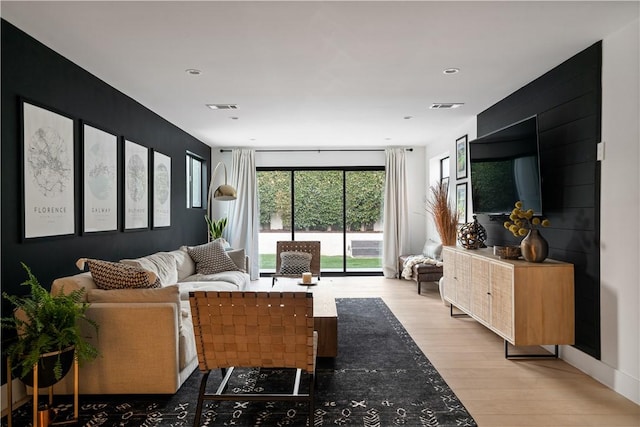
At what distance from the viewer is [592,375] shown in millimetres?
3262

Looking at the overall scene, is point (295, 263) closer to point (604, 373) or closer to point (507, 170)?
point (507, 170)

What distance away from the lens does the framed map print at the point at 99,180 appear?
3.74 meters

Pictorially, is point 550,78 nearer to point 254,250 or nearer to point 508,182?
point 508,182

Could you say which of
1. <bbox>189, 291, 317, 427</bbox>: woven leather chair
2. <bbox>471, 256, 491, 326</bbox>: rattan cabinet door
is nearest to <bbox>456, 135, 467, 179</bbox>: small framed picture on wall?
<bbox>471, 256, 491, 326</bbox>: rattan cabinet door

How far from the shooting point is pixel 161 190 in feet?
18.3

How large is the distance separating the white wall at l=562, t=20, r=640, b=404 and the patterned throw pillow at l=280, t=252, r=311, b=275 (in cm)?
395

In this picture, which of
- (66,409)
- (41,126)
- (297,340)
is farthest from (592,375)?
(41,126)

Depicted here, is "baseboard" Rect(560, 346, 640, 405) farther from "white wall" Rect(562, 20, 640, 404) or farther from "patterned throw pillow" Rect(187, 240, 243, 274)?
"patterned throw pillow" Rect(187, 240, 243, 274)

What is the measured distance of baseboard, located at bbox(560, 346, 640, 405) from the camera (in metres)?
2.85

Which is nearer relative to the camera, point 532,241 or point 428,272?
point 532,241

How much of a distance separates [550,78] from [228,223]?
583cm

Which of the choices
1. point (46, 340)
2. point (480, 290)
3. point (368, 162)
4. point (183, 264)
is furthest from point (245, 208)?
point (46, 340)

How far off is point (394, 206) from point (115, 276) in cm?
580

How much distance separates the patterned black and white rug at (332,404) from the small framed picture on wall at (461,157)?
3.32m
